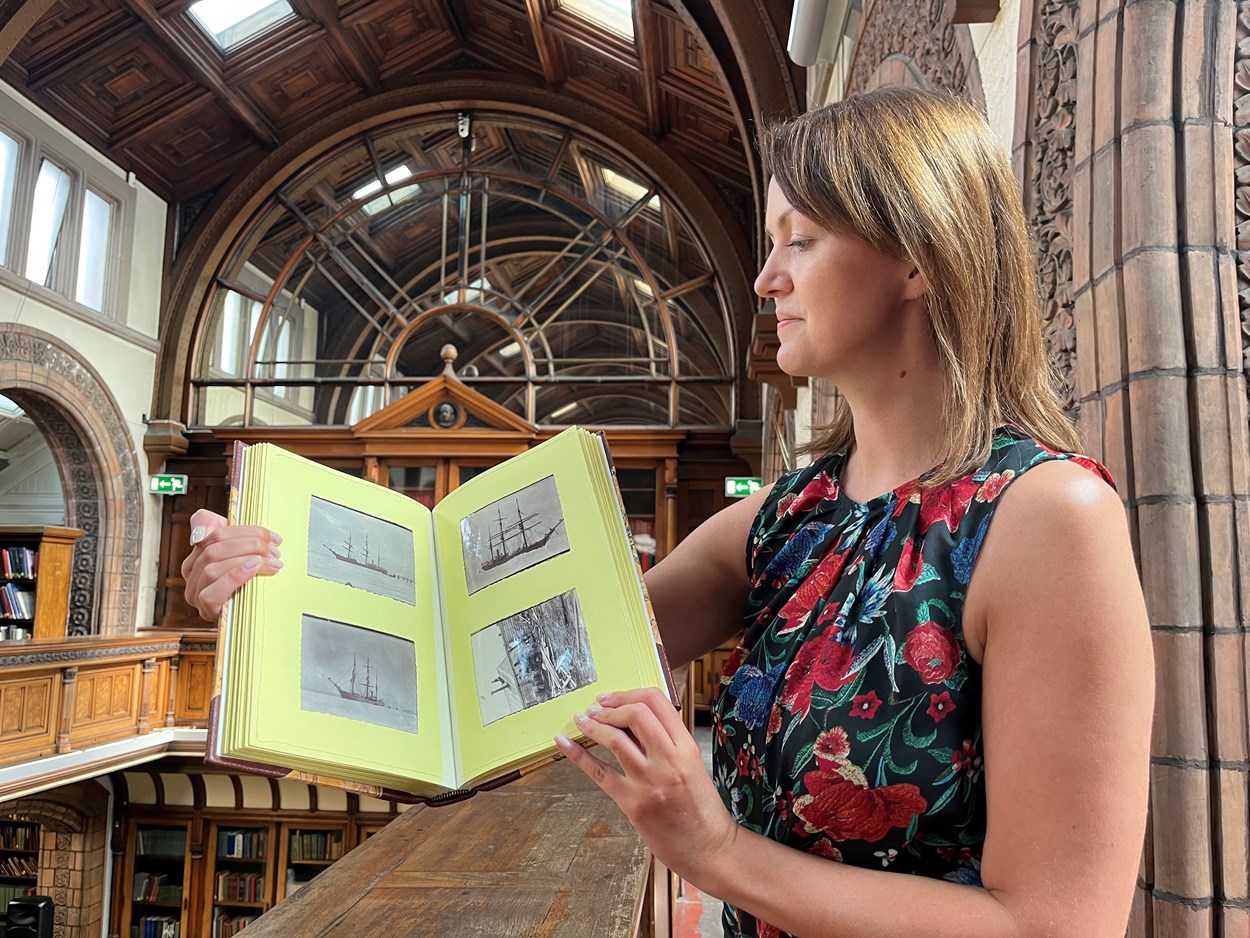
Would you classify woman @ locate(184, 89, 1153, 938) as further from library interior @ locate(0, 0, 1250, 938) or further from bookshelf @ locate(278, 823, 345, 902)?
bookshelf @ locate(278, 823, 345, 902)

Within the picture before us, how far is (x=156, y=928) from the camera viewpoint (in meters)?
10.5

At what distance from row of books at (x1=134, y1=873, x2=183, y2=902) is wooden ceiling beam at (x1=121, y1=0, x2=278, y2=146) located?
866 centimetres

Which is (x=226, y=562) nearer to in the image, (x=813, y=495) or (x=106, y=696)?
(x=813, y=495)

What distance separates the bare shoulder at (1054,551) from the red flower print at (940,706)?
34 mm

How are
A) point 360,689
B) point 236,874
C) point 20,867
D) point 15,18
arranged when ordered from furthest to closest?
point 20,867 → point 236,874 → point 15,18 → point 360,689

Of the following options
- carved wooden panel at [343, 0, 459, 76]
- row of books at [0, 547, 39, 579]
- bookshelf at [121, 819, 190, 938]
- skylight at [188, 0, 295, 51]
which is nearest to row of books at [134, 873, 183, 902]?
bookshelf at [121, 819, 190, 938]

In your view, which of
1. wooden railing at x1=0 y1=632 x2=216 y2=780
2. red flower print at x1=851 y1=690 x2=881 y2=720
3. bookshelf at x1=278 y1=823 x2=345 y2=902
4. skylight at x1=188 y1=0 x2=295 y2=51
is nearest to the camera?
red flower print at x1=851 y1=690 x2=881 y2=720

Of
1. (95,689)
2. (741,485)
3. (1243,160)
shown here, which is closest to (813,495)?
(1243,160)

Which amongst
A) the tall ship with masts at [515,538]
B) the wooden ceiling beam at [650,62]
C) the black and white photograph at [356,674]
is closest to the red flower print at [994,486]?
the tall ship with masts at [515,538]

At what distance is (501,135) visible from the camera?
39.7 feet

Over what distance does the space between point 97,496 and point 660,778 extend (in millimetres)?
11586

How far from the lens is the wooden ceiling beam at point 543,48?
9977 mm

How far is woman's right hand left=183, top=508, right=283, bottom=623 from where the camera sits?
2.64 feet

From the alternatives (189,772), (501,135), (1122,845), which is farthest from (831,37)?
(189,772)
